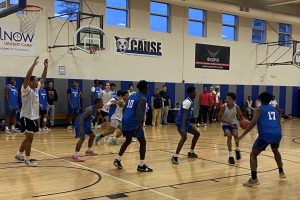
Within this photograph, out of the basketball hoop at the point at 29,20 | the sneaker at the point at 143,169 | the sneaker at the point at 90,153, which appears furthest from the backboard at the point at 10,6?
the basketball hoop at the point at 29,20

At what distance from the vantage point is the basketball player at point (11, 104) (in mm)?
12914

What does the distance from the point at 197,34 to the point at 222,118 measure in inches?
463

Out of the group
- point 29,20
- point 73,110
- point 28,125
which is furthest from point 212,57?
point 28,125

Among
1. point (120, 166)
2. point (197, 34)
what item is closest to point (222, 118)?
point (120, 166)

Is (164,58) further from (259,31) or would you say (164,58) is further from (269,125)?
(269,125)

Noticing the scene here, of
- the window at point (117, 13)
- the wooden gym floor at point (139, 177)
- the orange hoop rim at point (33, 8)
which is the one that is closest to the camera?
the wooden gym floor at point (139, 177)

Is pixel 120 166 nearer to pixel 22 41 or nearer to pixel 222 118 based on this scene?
pixel 222 118

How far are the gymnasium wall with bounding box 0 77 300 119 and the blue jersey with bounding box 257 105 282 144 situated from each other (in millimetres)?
9984

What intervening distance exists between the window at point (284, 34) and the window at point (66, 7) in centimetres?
1192

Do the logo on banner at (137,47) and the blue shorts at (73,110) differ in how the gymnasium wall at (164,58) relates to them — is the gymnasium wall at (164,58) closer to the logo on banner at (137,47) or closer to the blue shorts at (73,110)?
the logo on banner at (137,47)

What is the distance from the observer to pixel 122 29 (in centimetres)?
1673

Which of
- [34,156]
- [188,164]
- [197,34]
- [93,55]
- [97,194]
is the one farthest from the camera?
[197,34]

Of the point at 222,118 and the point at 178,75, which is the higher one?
the point at 178,75

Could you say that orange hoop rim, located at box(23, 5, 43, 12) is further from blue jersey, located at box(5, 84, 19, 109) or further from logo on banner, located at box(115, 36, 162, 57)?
logo on banner, located at box(115, 36, 162, 57)
